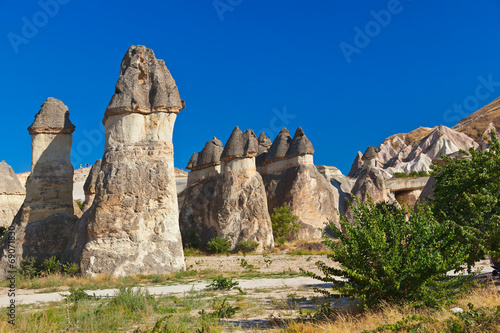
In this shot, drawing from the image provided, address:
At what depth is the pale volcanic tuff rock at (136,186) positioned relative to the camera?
11.8 meters

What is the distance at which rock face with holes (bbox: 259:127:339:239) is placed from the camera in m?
21.9

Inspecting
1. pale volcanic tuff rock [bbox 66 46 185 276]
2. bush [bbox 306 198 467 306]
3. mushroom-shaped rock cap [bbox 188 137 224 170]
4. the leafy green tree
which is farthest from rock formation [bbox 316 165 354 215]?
bush [bbox 306 198 467 306]

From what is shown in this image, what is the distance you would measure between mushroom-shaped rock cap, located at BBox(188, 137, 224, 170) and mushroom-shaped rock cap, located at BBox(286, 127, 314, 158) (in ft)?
12.6

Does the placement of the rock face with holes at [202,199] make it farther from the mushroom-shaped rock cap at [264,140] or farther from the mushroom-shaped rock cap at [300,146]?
the mushroom-shaped rock cap at [264,140]

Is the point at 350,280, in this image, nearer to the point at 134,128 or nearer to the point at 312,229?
the point at 134,128

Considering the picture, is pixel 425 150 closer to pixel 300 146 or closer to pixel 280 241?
pixel 300 146

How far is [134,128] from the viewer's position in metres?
13.1

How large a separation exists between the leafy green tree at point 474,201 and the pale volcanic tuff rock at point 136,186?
751cm

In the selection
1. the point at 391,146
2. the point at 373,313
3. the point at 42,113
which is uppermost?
the point at 391,146

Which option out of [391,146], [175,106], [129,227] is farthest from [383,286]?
[391,146]

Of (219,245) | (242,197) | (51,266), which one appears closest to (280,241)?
(242,197)

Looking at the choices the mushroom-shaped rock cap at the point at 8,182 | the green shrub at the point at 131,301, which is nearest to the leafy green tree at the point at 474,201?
the green shrub at the point at 131,301

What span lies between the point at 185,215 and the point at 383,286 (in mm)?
17208

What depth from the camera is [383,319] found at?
16.5 ft
